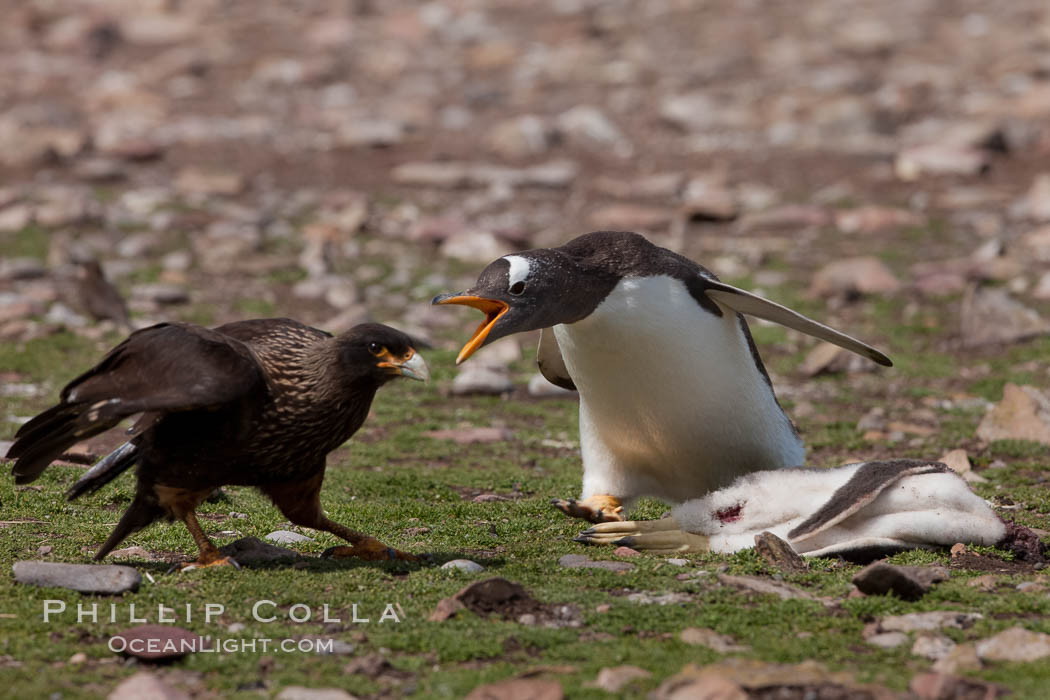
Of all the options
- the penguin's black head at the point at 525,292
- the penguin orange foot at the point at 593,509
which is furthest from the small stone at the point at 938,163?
the penguin's black head at the point at 525,292

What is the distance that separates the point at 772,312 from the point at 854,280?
619cm

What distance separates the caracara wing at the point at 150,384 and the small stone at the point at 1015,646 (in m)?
2.86

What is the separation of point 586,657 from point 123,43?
821 inches

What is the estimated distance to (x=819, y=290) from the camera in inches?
488

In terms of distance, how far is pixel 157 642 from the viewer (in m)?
4.50

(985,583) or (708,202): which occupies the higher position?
(708,202)

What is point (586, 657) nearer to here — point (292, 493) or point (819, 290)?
point (292, 493)

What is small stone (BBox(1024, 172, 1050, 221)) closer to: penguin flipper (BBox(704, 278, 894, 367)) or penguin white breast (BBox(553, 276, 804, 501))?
penguin flipper (BBox(704, 278, 894, 367))

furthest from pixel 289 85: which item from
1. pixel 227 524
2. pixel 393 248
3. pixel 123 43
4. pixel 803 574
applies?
pixel 803 574

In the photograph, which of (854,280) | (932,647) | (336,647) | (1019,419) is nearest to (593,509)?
(336,647)

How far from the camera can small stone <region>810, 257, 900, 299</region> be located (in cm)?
1234

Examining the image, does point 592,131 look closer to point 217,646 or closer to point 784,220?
point 784,220

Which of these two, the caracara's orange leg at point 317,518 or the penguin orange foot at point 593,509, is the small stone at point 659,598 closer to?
the caracara's orange leg at point 317,518

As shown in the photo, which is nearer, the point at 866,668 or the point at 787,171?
the point at 866,668
